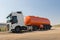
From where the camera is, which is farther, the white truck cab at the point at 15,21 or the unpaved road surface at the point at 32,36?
the white truck cab at the point at 15,21

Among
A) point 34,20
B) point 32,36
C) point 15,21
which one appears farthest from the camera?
point 34,20

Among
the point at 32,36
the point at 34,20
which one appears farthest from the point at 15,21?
the point at 32,36

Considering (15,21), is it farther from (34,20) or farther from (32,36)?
(32,36)

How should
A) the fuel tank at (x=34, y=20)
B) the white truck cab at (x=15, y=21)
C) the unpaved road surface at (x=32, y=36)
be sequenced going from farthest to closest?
the fuel tank at (x=34, y=20) < the white truck cab at (x=15, y=21) < the unpaved road surface at (x=32, y=36)

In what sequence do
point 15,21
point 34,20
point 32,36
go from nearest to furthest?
point 32,36, point 15,21, point 34,20

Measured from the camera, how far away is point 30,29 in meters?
31.9

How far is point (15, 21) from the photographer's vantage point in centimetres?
2786

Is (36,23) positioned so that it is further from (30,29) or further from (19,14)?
(19,14)

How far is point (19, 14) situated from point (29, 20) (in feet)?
16.4

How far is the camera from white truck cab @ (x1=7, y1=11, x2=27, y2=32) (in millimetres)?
27672

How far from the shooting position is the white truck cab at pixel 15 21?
27672 mm

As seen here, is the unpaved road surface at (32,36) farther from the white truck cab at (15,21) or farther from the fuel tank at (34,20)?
the fuel tank at (34,20)

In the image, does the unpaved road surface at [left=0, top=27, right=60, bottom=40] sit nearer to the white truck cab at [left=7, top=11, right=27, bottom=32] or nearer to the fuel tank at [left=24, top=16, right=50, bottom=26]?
the white truck cab at [left=7, top=11, right=27, bottom=32]

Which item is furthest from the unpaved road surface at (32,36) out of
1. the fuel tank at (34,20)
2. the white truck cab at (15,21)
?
the fuel tank at (34,20)
